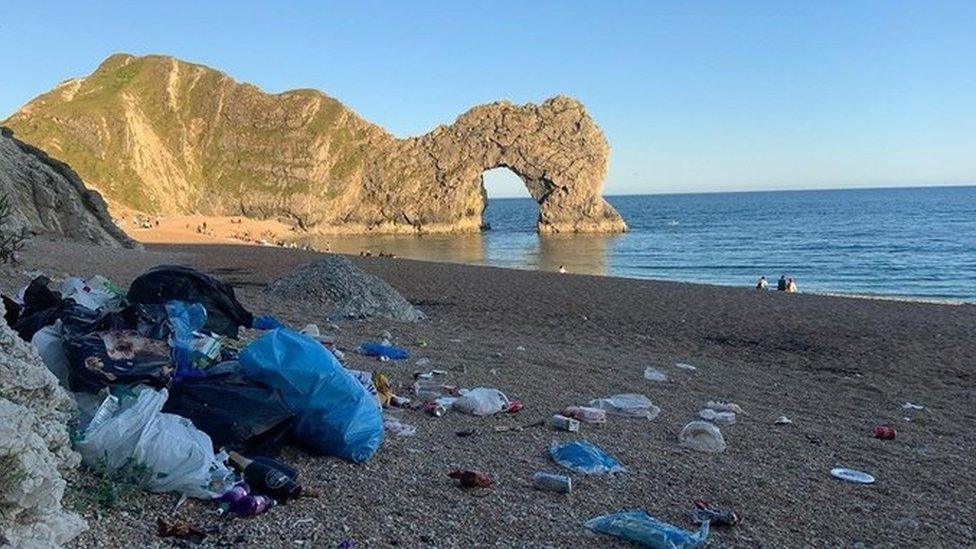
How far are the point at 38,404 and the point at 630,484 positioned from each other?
3259mm

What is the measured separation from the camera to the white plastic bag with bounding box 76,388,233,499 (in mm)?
3672

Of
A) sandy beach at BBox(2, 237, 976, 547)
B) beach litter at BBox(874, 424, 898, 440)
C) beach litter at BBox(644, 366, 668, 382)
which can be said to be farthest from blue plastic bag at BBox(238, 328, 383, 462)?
beach litter at BBox(644, 366, 668, 382)

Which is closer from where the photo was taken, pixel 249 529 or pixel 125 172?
pixel 249 529

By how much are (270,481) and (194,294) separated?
3.63m

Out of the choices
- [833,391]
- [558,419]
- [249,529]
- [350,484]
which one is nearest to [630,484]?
[558,419]

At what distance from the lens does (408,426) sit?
215 inches

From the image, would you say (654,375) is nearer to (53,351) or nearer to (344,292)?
(344,292)

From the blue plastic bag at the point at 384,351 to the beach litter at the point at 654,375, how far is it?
276 cm

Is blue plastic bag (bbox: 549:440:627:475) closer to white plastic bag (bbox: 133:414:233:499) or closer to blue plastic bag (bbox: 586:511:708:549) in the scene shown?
blue plastic bag (bbox: 586:511:708:549)

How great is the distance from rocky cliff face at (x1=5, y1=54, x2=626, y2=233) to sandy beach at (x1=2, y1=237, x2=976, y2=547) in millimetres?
61370

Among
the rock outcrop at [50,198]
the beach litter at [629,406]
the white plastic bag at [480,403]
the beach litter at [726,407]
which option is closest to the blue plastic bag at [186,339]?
the white plastic bag at [480,403]

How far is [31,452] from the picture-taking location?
2891 mm

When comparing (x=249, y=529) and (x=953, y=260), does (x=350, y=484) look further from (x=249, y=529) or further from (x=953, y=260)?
(x=953, y=260)

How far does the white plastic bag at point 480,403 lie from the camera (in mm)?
6195
